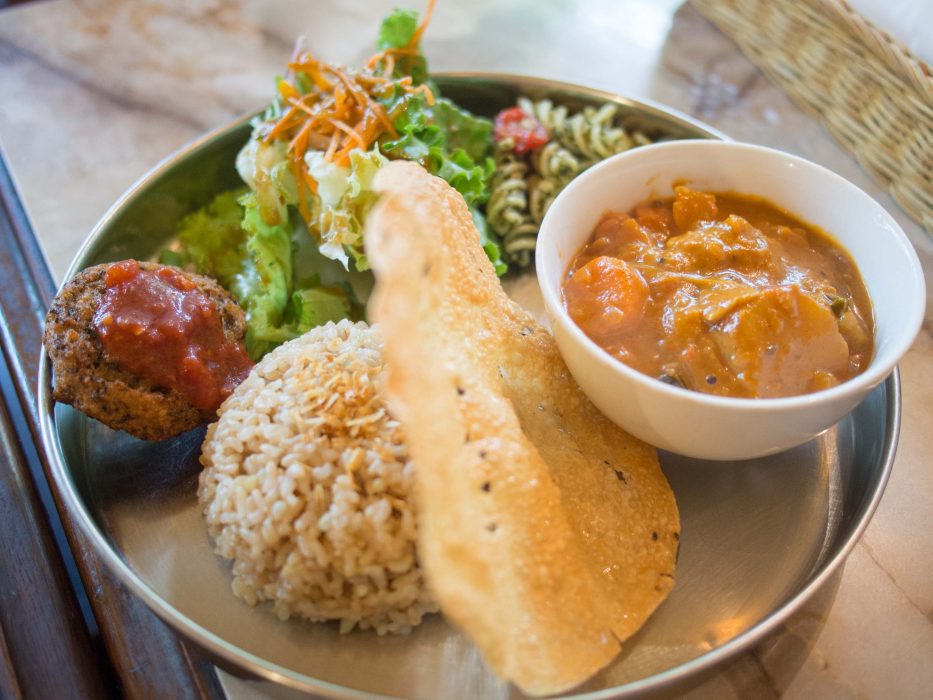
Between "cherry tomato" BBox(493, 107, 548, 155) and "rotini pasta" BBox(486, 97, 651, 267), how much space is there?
2 centimetres

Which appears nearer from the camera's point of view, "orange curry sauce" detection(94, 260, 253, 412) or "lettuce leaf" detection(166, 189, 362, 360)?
"orange curry sauce" detection(94, 260, 253, 412)

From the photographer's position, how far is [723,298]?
1.57 m

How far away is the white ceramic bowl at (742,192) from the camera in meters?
1.45

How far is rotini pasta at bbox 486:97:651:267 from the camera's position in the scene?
2.43 metres

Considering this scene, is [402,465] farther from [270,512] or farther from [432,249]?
[432,249]

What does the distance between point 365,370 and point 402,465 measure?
0.25 meters

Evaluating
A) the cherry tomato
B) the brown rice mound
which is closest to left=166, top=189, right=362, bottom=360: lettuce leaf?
the brown rice mound

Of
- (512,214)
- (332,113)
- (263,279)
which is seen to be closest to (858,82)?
(512,214)

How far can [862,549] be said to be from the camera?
178 cm

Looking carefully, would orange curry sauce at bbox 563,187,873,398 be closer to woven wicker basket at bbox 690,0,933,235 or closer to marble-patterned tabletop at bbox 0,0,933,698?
marble-patterned tabletop at bbox 0,0,933,698

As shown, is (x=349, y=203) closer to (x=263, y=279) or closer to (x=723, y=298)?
(x=263, y=279)

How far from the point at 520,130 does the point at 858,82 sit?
1.16 metres

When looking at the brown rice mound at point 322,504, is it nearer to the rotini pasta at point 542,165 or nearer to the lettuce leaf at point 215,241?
the lettuce leaf at point 215,241

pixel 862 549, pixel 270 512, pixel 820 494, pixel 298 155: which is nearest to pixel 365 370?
pixel 270 512
